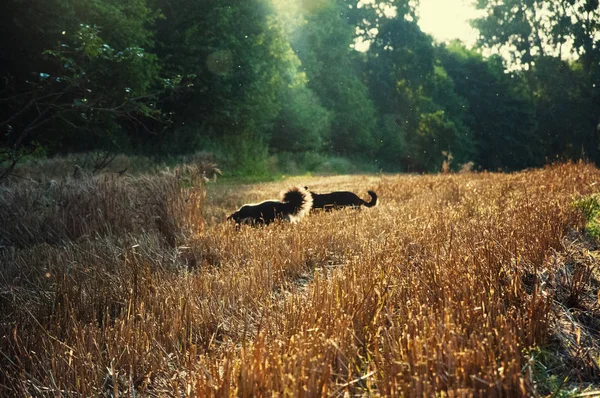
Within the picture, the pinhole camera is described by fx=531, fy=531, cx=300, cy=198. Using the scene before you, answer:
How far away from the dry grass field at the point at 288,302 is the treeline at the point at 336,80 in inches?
458

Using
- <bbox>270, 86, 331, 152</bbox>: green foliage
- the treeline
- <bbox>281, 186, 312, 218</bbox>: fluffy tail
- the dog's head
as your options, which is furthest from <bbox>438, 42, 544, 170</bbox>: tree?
the dog's head

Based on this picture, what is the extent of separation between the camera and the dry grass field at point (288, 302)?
7.80 ft

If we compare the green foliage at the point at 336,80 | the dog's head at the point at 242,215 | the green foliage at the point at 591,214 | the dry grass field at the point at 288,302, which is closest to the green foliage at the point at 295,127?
the green foliage at the point at 336,80

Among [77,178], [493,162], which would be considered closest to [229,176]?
[77,178]

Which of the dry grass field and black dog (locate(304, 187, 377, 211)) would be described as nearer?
the dry grass field

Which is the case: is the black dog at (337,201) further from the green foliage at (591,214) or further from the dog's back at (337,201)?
the green foliage at (591,214)

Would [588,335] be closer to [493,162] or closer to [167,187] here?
[167,187]

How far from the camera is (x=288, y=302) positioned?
363 centimetres

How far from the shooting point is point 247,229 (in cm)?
702

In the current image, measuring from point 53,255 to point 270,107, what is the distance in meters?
24.8

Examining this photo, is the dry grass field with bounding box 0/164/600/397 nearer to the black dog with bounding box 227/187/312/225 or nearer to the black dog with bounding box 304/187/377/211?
the black dog with bounding box 227/187/312/225

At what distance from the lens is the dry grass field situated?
93.6 inches

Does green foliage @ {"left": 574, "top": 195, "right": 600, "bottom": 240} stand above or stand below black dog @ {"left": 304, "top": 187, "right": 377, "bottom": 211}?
above

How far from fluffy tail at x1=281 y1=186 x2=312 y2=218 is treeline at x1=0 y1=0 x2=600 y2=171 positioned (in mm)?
10621
